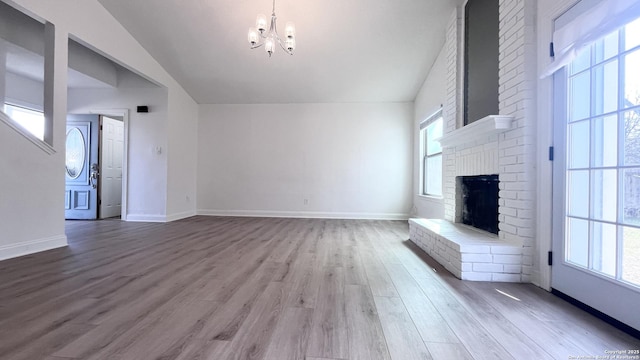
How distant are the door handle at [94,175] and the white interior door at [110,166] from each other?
0.08 meters

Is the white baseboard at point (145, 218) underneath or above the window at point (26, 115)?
underneath

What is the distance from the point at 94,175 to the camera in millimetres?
5895

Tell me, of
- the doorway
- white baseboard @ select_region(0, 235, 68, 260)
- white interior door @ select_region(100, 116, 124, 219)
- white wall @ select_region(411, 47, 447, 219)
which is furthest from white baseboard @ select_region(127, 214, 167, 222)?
white wall @ select_region(411, 47, 447, 219)

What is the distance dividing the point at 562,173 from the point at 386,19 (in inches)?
129

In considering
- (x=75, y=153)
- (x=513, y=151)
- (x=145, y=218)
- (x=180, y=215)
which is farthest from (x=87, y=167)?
(x=513, y=151)

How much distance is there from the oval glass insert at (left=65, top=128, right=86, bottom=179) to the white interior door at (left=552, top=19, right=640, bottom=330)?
7.73 metres

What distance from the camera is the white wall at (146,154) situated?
5.62 meters

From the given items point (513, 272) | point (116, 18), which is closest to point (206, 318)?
point (513, 272)

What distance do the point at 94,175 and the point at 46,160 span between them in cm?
Result: 297

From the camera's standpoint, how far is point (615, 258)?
167 centimetres

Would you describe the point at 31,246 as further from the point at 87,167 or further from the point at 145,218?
the point at 87,167

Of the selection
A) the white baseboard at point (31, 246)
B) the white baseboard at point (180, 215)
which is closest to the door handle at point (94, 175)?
the white baseboard at point (180, 215)

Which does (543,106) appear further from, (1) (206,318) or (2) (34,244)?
(2) (34,244)

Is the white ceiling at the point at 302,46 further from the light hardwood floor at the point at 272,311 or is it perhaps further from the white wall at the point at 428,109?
the light hardwood floor at the point at 272,311
